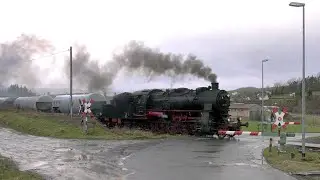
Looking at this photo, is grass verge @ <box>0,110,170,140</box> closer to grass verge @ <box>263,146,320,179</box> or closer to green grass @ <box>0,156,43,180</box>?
grass verge @ <box>263,146,320,179</box>

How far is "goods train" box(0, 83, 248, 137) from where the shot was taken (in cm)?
3044

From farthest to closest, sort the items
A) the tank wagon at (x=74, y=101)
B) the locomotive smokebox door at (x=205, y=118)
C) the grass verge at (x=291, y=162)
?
the tank wagon at (x=74, y=101), the locomotive smokebox door at (x=205, y=118), the grass verge at (x=291, y=162)

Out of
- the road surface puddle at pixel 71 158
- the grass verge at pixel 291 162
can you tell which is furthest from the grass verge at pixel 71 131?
the grass verge at pixel 291 162

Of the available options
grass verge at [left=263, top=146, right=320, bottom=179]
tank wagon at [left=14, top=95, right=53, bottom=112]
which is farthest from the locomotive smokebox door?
tank wagon at [left=14, top=95, right=53, bottom=112]

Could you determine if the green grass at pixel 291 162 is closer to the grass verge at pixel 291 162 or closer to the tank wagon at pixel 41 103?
the grass verge at pixel 291 162

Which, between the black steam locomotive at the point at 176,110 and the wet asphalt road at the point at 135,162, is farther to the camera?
the black steam locomotive at the point at 176,110

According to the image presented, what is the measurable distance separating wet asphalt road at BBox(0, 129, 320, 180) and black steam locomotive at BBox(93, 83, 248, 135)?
826cm

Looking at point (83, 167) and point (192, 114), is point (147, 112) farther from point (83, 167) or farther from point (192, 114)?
point (83, 167)

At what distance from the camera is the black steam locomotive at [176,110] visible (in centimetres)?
3041

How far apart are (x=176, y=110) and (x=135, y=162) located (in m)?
16.4

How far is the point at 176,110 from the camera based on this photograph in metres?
32.3

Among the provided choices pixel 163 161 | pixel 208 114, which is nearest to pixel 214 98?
pixel 208 114

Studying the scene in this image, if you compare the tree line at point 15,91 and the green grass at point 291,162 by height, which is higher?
the tree line at point 15,91

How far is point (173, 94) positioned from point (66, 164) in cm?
1918
